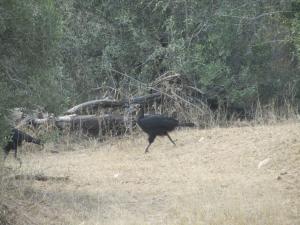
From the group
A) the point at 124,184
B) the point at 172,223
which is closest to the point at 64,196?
the point at 124,184

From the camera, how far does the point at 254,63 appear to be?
54.8 ft

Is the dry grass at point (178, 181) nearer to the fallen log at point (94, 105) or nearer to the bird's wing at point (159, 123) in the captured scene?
the bird's wing at point (159, 123)

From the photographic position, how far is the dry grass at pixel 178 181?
809 cm

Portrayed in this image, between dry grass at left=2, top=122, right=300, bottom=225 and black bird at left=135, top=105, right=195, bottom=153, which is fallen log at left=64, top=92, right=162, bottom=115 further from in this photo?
black bird at left=135, top=105, right=195, bottom=153

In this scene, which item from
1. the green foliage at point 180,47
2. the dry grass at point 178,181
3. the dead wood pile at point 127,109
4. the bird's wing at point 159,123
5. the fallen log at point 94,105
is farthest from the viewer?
the green foliage at point 180,47

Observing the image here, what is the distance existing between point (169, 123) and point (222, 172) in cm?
301

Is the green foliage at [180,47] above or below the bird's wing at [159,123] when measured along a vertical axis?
above

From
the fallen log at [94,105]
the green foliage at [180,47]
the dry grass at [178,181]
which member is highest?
the green foliage at [180,47]

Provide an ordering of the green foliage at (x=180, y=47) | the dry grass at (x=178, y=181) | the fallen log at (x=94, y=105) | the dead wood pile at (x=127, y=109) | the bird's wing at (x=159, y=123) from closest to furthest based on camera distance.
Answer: the dry grass at (x=178, y=181), the bird's wing at (x=159, y=123), the dead wood pile at (x=127, y=109), the fallen log at (x=94, y=105), the green foliage at (x=180, y=47)

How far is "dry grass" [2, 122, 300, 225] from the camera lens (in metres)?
8.09

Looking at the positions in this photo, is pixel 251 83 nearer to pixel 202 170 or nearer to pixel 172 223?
pixel 202 170

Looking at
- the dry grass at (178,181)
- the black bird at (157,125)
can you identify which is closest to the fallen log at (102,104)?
the dry grass at (178,181)

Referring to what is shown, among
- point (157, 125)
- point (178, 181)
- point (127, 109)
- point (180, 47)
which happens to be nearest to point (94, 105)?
point (127, 109)

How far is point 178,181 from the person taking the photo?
10.2 meters
